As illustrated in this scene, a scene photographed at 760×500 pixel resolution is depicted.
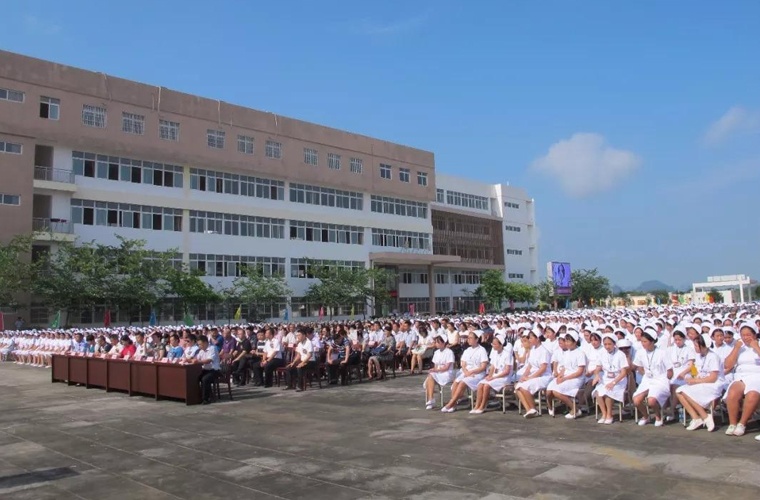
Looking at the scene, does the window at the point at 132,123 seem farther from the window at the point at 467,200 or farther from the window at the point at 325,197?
the window at the point at 467,200

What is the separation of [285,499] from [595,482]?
283 centimetres

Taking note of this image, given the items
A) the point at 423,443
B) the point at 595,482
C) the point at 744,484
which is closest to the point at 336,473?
the point at 423,443

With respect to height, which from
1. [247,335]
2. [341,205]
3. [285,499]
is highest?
[341,205]

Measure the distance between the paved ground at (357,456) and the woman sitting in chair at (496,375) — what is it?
32 centimetres

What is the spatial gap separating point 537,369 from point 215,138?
123ft

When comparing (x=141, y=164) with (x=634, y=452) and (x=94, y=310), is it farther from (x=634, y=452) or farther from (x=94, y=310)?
(x=634, y=452)

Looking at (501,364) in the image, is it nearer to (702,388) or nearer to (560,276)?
(702,388)

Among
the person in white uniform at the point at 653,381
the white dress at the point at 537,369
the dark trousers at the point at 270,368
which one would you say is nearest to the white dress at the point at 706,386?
the person in white uniform at the point at 653,381

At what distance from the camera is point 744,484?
546 cm

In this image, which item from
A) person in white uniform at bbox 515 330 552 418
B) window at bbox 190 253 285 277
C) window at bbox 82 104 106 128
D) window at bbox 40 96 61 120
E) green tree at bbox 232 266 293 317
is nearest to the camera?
person in white uniform at bbox 515 330 552 418

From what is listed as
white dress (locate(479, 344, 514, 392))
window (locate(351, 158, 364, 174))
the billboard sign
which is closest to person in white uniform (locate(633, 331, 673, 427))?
white dress (locate(479, 344, 514, 392))

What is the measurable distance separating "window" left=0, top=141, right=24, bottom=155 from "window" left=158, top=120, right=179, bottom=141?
28.1 ft

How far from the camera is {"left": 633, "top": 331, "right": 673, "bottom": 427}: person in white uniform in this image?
27.0 ft

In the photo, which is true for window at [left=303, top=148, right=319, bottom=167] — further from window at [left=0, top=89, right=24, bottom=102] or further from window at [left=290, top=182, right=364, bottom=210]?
window at [left=0, top=89, right=24, bottom=102]
